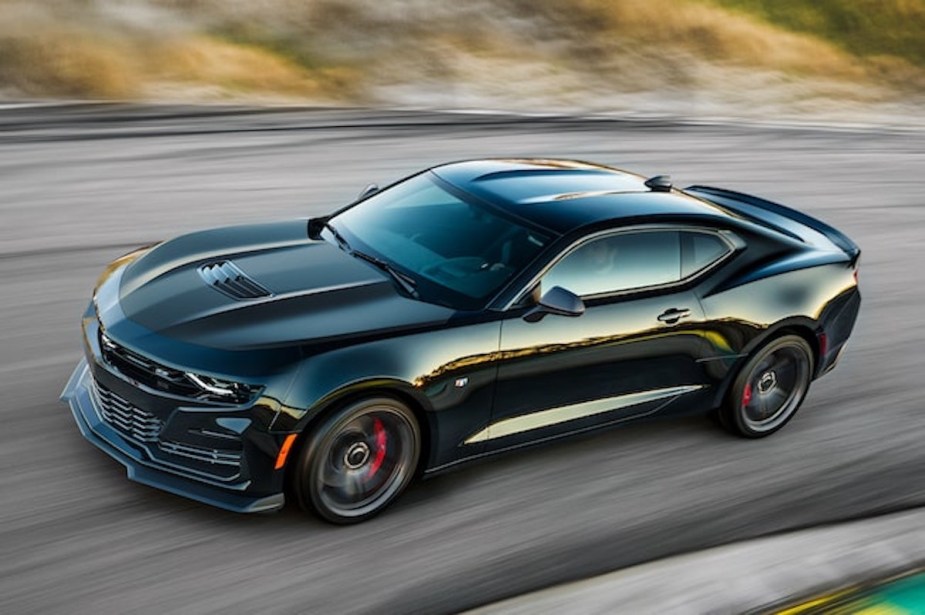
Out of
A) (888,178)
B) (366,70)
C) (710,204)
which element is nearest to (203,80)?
(366,70)

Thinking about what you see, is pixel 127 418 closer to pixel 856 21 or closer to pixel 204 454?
pixel 204 454

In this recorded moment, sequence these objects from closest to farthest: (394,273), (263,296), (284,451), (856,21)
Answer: (284,451) < (263,296) < (394,273) < (856,21)

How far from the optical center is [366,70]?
62.5 feet

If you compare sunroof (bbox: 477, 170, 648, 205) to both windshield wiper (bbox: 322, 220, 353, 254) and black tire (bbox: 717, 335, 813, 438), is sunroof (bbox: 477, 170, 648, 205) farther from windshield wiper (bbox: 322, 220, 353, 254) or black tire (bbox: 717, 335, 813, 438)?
black tire (bbox: 717, 335, 813, 438)

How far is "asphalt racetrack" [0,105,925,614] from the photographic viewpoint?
4.97 m

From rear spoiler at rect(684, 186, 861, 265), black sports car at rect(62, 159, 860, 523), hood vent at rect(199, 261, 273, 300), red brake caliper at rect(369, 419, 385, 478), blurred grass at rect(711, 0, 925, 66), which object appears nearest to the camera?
black sports car at rect(62, 159, 860, 523)

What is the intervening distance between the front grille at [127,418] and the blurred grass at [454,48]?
11572 millimetres

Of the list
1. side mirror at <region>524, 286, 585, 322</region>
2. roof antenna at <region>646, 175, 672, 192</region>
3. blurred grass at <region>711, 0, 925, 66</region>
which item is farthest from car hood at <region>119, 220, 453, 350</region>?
blurred grass at <region>711, 0, 925, 66</region>

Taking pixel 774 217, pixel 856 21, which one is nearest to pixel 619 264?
pixel 774 217

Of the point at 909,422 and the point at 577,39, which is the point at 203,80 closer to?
the point at 577,39

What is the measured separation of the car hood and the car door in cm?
54

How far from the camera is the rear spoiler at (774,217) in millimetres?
7164

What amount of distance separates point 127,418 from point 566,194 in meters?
2.69

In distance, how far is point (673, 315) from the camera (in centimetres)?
618
